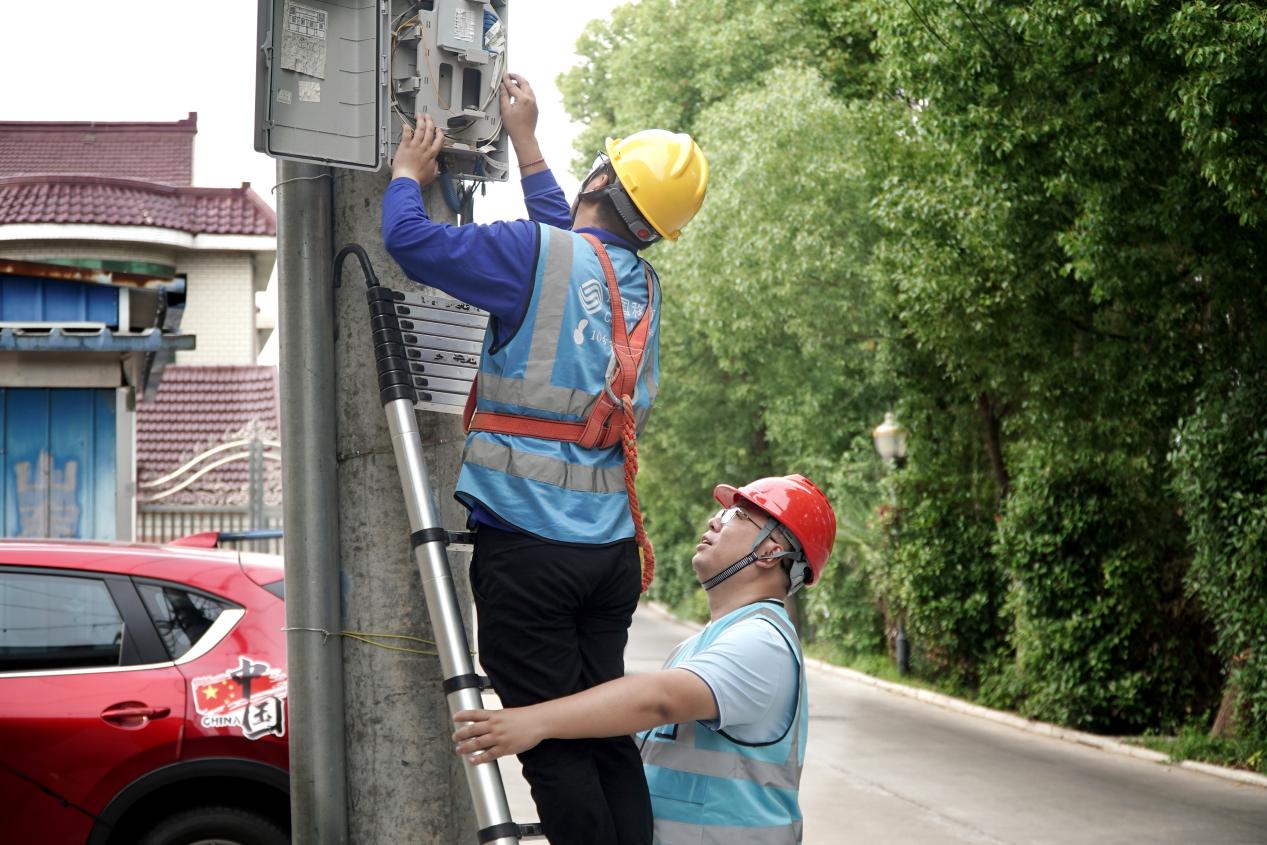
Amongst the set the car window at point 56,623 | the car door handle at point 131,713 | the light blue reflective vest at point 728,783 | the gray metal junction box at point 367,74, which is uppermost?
the gray metal junction box at point 367,74

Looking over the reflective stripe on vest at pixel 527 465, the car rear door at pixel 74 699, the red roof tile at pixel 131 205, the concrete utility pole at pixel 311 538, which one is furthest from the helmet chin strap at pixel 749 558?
the red roof tile at pixel 131 205

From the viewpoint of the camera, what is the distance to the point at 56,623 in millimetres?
6055

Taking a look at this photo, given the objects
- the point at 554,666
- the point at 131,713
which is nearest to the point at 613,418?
the point at 554,666

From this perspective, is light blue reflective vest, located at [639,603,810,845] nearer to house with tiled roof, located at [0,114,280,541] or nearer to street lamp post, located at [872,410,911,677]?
house with tiled roof, located at [0,114,280,541]

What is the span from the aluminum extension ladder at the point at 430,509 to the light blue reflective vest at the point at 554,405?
110 mm

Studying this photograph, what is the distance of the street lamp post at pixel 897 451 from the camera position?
22344mm

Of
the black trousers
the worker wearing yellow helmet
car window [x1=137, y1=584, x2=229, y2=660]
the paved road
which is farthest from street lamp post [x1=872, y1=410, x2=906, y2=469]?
the black trousers

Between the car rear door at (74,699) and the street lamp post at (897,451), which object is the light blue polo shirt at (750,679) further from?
the street lamp post at (897,451)

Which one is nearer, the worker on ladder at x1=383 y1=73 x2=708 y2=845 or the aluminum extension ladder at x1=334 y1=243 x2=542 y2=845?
the aluminum extension ladder at x1=334 y1=243 x2=542 y2=845

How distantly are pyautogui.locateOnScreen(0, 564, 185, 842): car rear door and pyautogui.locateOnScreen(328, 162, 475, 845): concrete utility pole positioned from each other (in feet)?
9.78

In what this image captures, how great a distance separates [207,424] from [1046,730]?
11.8 metres

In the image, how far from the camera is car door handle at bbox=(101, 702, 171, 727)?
5.86 metres

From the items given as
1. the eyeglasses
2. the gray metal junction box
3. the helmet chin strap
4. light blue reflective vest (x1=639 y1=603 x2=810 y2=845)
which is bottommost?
light blue reflective vest (x1=639 y1=603 x2=810 y2=845)

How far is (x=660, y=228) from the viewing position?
3.42 m
